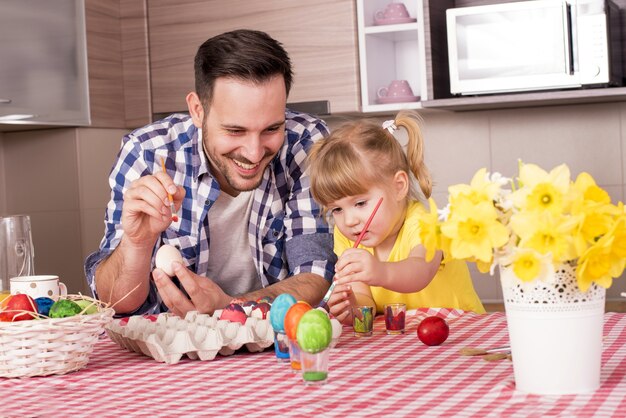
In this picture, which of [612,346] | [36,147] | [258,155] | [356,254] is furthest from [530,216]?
[36,147]

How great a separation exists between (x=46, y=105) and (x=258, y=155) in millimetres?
1323

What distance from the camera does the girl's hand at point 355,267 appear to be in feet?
4.92

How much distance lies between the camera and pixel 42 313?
1324 mm

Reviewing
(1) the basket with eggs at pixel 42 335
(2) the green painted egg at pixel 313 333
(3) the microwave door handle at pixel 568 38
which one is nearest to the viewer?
(2) the green painted egg at pixel 313 333

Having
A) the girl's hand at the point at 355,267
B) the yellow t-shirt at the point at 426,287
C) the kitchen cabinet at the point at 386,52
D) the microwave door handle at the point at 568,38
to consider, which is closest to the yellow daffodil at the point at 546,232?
the girl's hand at the point at 355,267

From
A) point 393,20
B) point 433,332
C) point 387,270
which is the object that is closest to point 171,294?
point 387,270

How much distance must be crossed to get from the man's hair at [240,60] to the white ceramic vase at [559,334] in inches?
39.0

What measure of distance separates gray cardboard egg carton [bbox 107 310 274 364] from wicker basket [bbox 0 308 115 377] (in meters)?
0.11

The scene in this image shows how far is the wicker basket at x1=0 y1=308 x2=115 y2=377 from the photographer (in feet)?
4.16

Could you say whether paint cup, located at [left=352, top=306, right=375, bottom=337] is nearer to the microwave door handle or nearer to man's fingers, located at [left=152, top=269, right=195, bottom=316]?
man's fingers, located at [left=152, top=269, right=195, bottom=316]

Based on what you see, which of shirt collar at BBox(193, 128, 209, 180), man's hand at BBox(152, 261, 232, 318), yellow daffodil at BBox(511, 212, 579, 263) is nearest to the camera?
yellow daffodil at BBox(511, 212, 579, 263)

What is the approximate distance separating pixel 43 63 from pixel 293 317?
205 centimetres

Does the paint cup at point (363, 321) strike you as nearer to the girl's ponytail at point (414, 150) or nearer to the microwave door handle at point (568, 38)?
the girl's ponytail at point (414, 150)

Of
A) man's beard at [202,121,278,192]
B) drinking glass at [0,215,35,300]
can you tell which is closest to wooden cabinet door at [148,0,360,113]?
man's beard at [202,121,278,192]
